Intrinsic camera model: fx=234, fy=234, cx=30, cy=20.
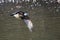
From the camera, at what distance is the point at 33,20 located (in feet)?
7.11

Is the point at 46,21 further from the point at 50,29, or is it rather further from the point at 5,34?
the point at 5,34

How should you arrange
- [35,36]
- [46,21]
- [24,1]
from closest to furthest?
[35,36], [46,21], [24,1]

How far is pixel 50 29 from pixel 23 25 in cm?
25

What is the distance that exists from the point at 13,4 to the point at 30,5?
0.17m

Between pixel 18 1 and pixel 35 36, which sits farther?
pixel 18 1

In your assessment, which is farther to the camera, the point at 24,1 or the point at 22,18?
the point at 24,1

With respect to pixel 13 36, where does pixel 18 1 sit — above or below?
above

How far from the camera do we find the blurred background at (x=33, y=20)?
2037 millimetres

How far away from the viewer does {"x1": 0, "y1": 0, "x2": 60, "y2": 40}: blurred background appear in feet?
6.68

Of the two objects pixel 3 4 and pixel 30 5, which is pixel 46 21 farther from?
pixel 3 4

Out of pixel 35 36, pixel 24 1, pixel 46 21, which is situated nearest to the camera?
pixel 35 36

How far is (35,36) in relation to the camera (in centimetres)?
202

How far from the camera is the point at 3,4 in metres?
2.31

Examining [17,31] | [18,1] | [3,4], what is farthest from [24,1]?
[17,31]
